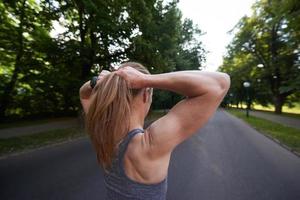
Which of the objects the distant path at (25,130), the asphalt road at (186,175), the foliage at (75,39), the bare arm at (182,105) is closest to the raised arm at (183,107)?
the bare arm at (182,105)

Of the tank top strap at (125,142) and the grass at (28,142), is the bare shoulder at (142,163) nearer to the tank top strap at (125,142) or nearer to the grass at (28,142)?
the tank top strap at (125,142)

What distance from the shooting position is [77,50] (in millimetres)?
13195

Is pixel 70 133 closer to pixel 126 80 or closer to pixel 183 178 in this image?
pixel 183 178

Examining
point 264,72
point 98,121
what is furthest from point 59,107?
point 264,72

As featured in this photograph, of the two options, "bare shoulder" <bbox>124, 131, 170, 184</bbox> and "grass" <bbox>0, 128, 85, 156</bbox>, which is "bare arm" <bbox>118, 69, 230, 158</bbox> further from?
"grass" <bbox>0, 128, 85, 156</bbox>

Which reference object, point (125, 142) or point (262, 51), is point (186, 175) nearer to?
point (125, 142)

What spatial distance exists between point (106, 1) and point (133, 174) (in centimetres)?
1139

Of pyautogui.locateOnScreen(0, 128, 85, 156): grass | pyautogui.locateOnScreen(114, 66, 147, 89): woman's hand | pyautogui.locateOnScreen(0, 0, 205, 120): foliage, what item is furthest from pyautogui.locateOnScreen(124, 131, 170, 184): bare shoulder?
pyautogui.locateOnScreen(0, 0, 205, 120): foliage

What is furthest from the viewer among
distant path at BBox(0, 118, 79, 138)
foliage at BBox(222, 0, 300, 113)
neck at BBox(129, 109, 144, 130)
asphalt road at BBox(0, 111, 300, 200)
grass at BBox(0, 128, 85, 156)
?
foliage at BBox(222, 0, 300, 113)

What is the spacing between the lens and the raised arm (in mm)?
1127

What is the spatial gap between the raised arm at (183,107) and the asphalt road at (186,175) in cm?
379

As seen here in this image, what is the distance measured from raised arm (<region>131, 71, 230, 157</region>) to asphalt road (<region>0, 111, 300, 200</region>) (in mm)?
3792

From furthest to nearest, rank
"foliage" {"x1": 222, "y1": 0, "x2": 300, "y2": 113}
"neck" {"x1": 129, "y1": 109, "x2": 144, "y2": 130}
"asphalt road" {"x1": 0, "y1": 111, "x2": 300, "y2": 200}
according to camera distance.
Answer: "foliage" {"x1": 222, "y1": 0, "x2": 300, "y2": 113}
"asphalt road" {"x1": 0, "y1": 111, "x2": 300, "y2": 200}
"neck" {"x1": 129, "y1": 109, "x2": 144, "y2": 130}

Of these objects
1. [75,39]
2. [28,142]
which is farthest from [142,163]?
[75,39]
